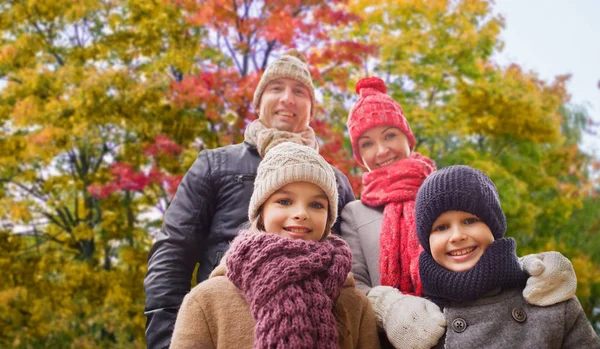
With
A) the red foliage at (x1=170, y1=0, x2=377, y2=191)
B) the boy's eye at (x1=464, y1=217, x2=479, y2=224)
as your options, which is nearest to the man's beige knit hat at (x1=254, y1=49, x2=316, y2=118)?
the boy's eye at (x1=464, y1=217, x2=479, y2=224)

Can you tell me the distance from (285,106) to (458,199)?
1170mm

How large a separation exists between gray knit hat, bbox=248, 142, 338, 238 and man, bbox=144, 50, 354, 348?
562 mm

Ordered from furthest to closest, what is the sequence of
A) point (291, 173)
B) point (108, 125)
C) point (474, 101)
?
1. point (474, 101)
2. point (108, 125)
3. point (291, 173)

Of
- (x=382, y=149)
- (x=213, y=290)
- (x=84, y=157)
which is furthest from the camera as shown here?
(x=84, y=157)

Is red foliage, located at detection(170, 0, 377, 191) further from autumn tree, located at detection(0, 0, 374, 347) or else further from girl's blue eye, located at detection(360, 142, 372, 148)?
girl's blue eye, located at detection(360, 142, 372, 148)

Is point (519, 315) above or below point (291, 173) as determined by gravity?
below

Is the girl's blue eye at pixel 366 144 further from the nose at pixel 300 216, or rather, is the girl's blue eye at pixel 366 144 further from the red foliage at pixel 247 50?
the red foliage at pixel 247 50

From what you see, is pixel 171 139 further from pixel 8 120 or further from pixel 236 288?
pixel 236 288

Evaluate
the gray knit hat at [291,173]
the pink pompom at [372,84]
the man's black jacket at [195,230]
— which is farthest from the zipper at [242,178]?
the pink pompom at [372,84]

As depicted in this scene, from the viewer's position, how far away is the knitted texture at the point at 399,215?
2451 millimetres

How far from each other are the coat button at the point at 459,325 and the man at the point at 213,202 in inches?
36.2

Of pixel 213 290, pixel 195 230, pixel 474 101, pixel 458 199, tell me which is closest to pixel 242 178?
pixel 195 230

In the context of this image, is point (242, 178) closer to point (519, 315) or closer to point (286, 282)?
point (286, 282)

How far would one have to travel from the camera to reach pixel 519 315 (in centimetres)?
193
